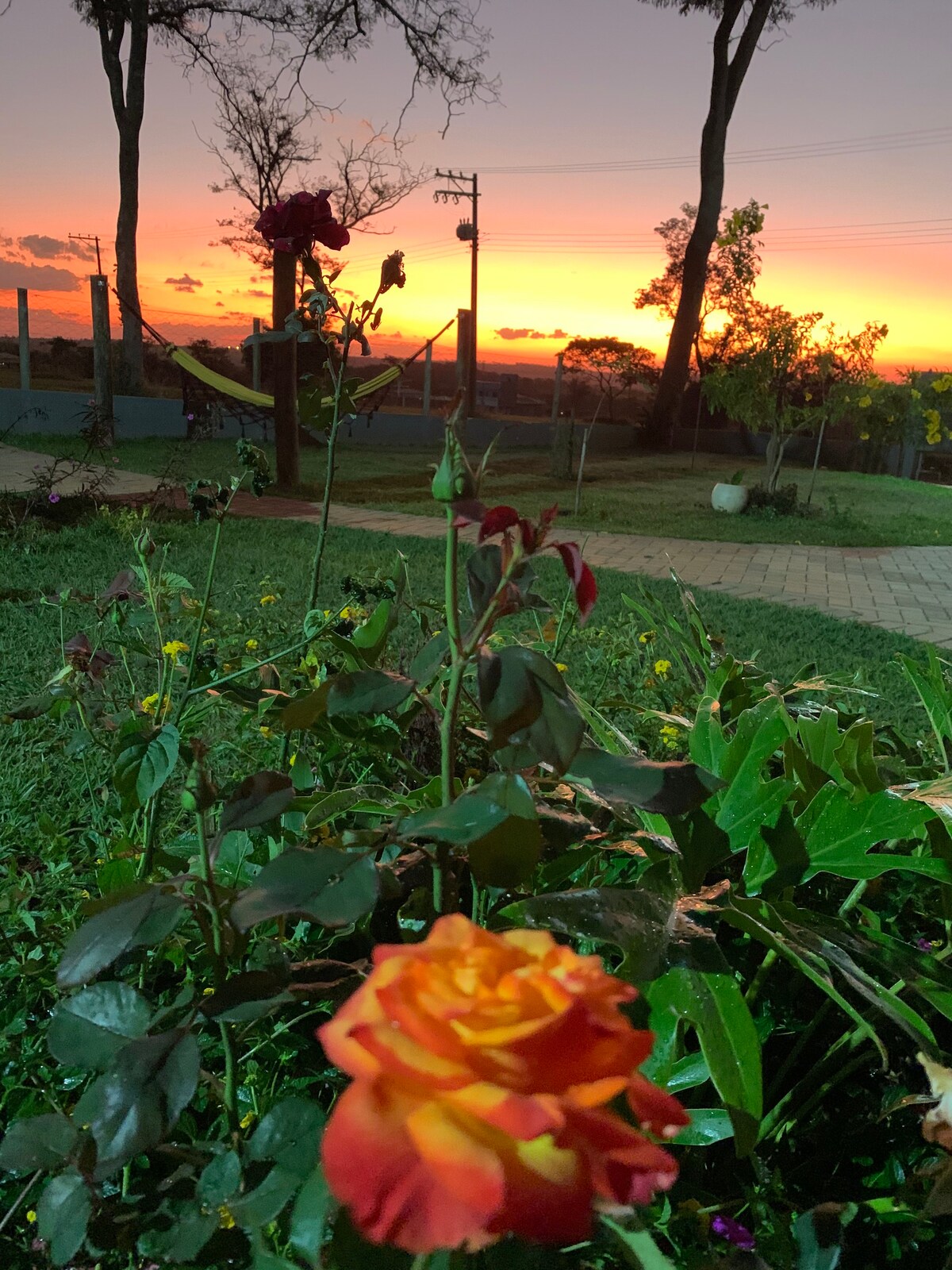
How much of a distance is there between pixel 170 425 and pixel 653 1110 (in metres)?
14.5

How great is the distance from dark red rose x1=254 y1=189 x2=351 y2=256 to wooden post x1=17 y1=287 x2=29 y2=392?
1146 centimetres

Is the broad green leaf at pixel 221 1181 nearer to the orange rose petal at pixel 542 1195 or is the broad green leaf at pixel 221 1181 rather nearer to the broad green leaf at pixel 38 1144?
the broad green leaf at pixel 38 1144

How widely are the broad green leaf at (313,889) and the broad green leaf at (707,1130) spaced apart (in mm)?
324

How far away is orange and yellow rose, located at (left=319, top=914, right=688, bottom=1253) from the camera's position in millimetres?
222

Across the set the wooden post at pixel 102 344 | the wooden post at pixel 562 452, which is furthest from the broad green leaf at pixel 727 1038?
the wooden post at pixel 562 452

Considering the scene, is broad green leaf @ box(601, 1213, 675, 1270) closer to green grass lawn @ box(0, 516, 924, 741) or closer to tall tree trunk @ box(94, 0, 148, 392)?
green grass lawn @ box(0, 516, 924, 741)

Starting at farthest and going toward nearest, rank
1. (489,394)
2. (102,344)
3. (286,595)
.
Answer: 1. (489,394)
2. (102,344)
3. (286,595)

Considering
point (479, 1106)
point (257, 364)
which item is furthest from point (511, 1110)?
point (257, 364)

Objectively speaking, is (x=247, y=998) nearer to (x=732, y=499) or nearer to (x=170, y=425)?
(x=732, y=499)

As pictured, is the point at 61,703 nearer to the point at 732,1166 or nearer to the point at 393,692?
the point at 393,692

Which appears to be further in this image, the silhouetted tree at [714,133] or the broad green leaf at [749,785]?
the silhouetted tree at [714,133]

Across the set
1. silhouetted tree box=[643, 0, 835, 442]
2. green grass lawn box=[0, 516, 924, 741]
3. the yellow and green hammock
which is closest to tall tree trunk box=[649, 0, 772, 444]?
silhouetted tree box=[643, 0, 835, 442]

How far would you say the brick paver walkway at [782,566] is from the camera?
4754mm

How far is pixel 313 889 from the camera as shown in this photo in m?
0.41
